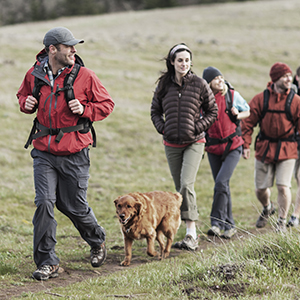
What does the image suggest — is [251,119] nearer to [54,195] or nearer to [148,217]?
[148,217]

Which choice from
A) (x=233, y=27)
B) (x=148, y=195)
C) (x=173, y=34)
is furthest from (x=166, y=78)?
(x=233, y=27)

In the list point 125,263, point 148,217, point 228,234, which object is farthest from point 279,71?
point 125,263

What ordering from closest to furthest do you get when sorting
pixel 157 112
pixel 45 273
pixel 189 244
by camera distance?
pixel 45 273, pixel 189 244, pixel 157 112

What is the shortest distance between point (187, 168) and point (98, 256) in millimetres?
1863

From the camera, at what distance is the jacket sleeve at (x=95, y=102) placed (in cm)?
503

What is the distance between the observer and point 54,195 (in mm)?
5039

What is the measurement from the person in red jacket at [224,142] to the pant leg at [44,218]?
3034 millimetres

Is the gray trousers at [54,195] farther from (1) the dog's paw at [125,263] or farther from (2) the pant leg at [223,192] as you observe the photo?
(2) the pant leg at [223,192]

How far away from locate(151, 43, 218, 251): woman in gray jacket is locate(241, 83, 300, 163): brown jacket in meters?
1.31

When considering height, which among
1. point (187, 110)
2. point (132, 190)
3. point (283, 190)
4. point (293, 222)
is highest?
point (187, 110)

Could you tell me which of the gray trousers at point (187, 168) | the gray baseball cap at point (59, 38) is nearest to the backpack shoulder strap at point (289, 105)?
the gray trousers at point (187, 168)

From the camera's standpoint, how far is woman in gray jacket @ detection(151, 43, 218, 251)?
6.14 metres

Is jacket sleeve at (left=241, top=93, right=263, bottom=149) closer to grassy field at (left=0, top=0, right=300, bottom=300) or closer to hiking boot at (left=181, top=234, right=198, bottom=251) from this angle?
grassy field at (left=0, top=0, right=300, bottom=300)

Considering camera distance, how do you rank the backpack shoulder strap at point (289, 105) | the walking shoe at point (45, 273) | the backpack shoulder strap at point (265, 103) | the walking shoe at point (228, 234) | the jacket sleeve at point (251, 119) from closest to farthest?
the walking shoe at point (45, 273)
the walking shoe at point (228, 234)
the backpack shoulder strap at point (289, 105)
the backpack shoulder strap at point (265, 103)
the jacket sleeve at point (251, 119)
